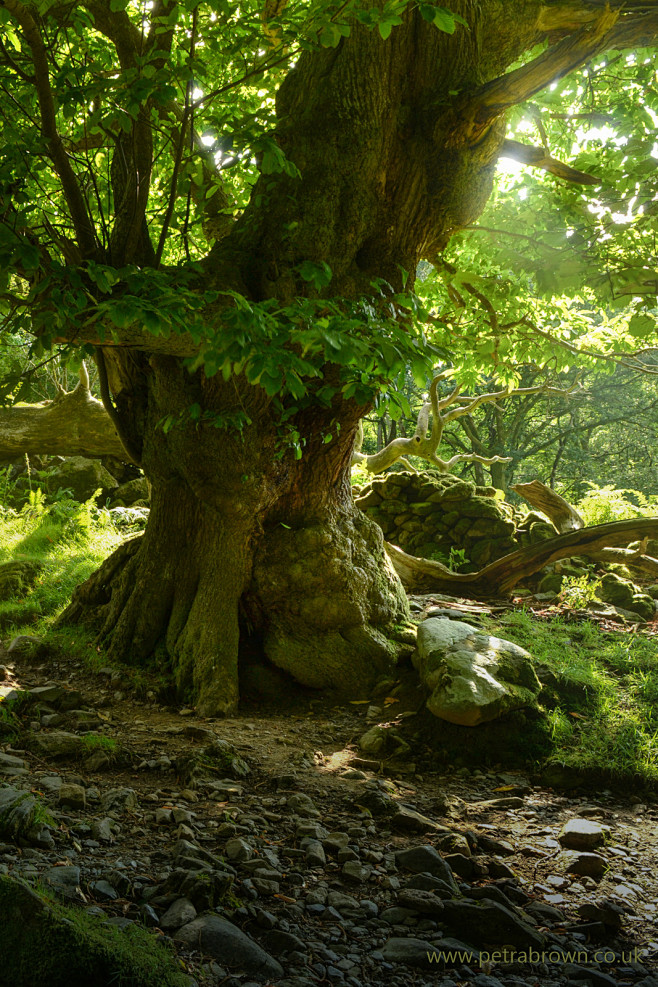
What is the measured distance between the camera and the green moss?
1673 mm

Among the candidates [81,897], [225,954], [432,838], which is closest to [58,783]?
[81,897]

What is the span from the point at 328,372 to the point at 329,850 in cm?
324

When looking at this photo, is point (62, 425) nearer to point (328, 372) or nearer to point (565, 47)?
point (328, 372)

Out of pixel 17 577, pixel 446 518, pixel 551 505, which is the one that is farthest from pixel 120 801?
pixel 551 505

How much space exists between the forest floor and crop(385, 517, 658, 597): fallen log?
411cm

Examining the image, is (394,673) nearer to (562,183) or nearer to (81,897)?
(81,897)

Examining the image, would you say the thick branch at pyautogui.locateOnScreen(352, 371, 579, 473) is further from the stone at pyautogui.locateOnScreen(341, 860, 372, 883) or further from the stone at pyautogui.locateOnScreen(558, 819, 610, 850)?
the stone at pyautogui.locateOnScreen(341, 860, 372, 883)

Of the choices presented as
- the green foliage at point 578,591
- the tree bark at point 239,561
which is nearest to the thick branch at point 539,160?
the tree bark at point 239,561

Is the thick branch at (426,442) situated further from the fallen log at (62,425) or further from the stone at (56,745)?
the stone at (56,745)

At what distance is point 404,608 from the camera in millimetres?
6125

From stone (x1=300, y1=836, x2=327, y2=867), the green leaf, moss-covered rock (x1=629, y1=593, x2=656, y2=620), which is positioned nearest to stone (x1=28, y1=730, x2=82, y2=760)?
stone (x1=300, y1=836, x2=327, y2=867)

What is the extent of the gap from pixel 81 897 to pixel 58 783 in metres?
1.15

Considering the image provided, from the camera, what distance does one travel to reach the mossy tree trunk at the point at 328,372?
4.79m

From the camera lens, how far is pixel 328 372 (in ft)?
16.3
